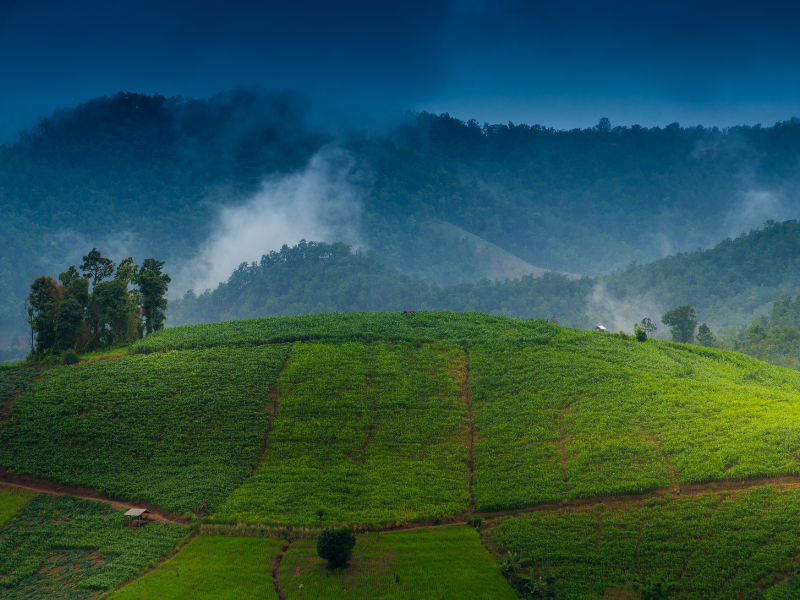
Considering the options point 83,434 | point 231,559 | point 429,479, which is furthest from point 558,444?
point 83,434

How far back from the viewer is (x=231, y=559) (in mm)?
37844

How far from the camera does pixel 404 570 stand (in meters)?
36.7

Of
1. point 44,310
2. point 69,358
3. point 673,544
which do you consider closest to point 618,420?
point 673,544

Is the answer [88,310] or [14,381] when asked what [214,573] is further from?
[88,310]

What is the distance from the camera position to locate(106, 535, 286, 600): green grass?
113 feet

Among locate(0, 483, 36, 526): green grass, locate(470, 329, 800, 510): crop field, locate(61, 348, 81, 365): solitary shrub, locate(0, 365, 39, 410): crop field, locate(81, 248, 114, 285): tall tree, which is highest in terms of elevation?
locate(81, 248, 114, 285): tall tree

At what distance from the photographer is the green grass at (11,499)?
4316 centimetres

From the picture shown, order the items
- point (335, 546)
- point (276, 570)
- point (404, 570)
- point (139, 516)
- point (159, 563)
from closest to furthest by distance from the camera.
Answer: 1. point (335, 546)
2. point (404, 570)
3. point (276, 570)
4. point (159, 563)
5. point (139, 516)

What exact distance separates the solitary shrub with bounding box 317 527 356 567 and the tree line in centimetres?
4249

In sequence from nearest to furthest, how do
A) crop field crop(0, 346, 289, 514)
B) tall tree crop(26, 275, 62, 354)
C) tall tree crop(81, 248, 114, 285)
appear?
crop field crop(0, 346, 289, 514), tall tree crop(26, 275, 62, 354), tall tree crop(81, 248, 114, 285)

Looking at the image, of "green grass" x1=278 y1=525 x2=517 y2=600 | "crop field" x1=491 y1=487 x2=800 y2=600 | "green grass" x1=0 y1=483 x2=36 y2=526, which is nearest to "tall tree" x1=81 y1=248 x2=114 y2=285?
"green grass" x1=0 y1=483 x2=36 y2=526

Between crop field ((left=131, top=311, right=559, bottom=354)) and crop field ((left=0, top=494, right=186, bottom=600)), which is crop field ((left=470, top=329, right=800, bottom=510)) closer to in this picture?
crop field ((left=131, top=311, right=559, bottom=354))

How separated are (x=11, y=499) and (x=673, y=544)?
46602 mm

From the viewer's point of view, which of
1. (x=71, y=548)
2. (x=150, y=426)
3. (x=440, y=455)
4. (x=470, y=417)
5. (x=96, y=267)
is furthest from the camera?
(x=96, y=267)
